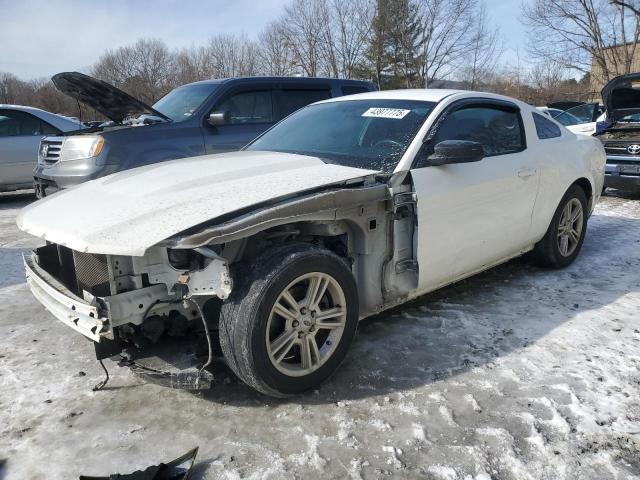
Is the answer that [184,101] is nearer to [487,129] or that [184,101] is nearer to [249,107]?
[249,107]

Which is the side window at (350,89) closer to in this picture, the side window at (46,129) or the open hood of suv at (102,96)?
the open hood of suv at (102,96)

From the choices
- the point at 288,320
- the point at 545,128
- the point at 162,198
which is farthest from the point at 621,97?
the point at 162,198

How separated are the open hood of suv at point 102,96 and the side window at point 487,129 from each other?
3.64 metres

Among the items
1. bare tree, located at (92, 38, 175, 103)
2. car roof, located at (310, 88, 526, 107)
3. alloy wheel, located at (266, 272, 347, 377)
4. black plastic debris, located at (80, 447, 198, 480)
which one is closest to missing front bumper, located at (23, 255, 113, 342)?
black plastic debris, located at (80, 447, 198, 480)

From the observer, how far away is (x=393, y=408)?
264cm

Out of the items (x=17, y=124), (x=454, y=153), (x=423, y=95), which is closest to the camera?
(x=454, y=153)

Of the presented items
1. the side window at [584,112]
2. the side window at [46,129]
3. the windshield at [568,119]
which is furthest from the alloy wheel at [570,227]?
the side window at [584,112]

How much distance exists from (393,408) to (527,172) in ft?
7.78

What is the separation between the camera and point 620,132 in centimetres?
884

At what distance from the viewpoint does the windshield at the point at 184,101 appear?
6.38m

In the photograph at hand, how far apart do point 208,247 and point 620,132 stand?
8.75 m

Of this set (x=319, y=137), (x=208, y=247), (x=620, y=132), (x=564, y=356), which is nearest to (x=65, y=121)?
(x=319, y=137)

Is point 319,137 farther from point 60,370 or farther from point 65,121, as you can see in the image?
point 65,121

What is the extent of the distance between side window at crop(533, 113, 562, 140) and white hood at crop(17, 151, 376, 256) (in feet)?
7.03
